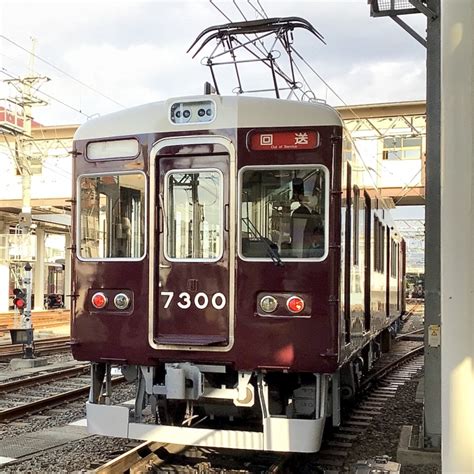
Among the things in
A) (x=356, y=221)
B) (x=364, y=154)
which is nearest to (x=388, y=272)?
(x=356, y=221)

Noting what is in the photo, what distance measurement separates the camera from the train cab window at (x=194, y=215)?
225 inches

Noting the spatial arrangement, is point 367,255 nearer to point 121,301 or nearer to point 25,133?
point 121,301

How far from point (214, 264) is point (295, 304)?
75cm

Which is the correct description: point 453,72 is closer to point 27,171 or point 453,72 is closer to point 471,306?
point 471,306

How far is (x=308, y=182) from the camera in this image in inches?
220

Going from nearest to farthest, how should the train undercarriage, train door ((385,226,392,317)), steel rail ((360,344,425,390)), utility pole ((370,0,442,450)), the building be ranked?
the train undercarriage < utility pole ((370,0,442,450)) < steel rail ((360,344,425,390)) < train door ((385,226,392,317)) < the building

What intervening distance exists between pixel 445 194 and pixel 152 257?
2948 millimetres

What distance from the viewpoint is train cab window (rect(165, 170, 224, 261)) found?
5.72 m

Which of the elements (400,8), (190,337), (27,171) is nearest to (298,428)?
(190,337)

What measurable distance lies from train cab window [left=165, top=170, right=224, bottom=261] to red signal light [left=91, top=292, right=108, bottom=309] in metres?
0.70

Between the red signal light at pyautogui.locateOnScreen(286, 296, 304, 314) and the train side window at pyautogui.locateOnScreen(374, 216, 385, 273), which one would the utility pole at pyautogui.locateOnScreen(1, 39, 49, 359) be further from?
the red signal light at pyautogui.locateOnScreen(286, 296, 304, 314)

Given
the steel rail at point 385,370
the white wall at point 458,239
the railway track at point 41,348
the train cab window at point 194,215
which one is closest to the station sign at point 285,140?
the train cab window at point 194,215

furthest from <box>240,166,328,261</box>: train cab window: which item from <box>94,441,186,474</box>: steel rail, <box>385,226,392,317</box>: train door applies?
<box>385,226,392,317</box>: train door

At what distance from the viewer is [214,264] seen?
566cm
